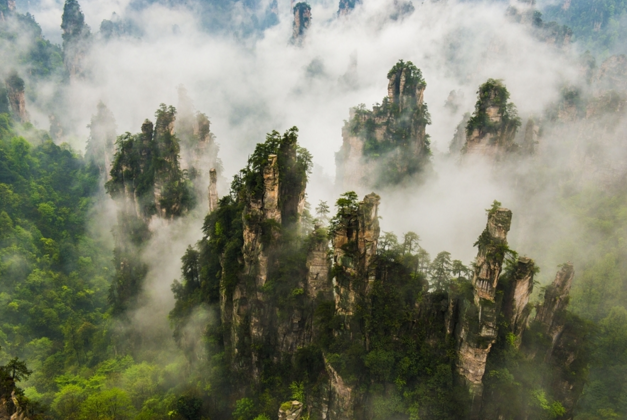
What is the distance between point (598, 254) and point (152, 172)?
60929 millimetres

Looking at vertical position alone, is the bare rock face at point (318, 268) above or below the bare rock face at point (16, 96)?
below

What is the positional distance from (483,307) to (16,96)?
104215 millimetres

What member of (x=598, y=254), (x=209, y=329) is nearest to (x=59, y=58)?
(x=209, y=329)

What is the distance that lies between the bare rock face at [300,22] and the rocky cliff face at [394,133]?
76.7 metres

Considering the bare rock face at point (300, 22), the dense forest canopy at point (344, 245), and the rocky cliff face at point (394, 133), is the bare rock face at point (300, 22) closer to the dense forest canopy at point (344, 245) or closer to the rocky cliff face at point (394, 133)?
the dense forest canopy at point (344, 245)

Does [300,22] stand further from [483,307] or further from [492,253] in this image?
[483,307]

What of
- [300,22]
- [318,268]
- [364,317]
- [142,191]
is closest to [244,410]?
[318,268]

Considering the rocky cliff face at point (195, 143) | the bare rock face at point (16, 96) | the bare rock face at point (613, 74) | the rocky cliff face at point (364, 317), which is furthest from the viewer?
the bare rock face at point (16, 96)

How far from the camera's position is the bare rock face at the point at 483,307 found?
3288 cm

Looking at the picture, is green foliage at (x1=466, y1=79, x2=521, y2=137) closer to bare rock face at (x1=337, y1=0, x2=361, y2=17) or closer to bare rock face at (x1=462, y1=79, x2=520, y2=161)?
bare rock face at (x1=462, y1=79, x2=520, y2=161)

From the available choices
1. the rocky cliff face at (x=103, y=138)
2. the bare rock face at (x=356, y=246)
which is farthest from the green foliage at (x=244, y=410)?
the rocky cliff face at (x=103, y=138)

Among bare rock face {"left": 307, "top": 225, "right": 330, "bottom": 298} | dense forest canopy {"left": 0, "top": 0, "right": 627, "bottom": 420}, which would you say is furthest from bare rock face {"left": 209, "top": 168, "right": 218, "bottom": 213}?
bare rock face {"left": 307, "top": 225, "right": 330, "bottom": 298}

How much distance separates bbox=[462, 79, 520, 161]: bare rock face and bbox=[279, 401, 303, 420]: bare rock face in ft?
129

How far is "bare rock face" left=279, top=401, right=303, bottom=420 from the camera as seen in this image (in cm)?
3578
